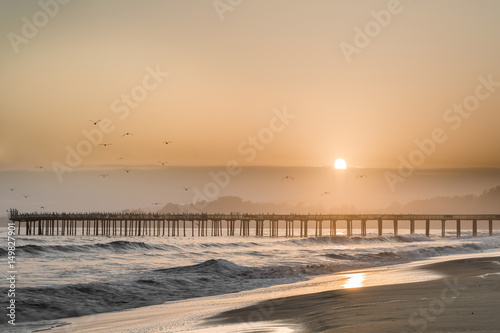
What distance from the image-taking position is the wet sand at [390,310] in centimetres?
1063

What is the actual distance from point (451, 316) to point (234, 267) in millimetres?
20497

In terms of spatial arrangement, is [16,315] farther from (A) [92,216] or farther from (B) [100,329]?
(A) [92,216]

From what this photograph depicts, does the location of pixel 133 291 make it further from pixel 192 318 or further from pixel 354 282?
pixel 354 282

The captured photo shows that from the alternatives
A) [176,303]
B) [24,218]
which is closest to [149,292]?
[176,303]

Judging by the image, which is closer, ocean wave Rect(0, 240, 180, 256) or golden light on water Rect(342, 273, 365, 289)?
golden light on water Rect(342, 273, 365, 289)

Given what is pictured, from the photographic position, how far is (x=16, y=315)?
52.7 ft

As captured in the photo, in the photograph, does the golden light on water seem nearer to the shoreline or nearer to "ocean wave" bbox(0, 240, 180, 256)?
the shoreline
